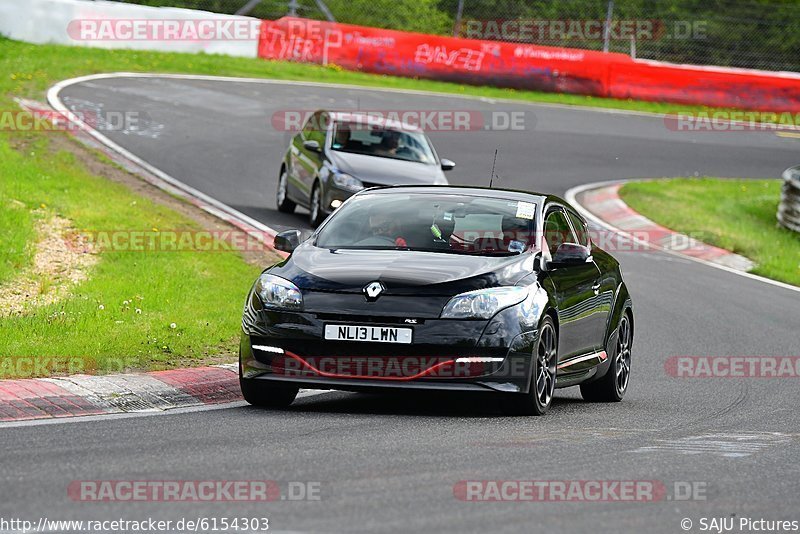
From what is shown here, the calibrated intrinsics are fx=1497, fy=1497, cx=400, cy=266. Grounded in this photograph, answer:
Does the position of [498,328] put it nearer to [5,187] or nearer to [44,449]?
[44,449]

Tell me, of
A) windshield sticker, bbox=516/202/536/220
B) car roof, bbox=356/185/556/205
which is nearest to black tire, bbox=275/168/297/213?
Result: car roof, bbox=356/185/556/205

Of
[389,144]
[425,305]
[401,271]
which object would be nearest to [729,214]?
[389,144]

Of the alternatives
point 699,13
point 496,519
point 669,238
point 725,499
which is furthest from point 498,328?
point 699,13

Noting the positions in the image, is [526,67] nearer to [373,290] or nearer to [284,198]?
[284,198]

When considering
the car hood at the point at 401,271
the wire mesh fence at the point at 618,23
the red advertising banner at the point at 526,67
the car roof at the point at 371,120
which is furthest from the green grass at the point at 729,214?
the car hood at the point at 401,271

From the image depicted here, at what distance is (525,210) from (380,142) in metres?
10.6

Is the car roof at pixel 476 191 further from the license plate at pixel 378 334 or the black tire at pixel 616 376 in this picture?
the license plate at pixel 378 334

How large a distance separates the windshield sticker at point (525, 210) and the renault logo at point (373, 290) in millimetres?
1653

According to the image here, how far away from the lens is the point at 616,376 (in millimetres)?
11414

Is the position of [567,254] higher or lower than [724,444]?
higher

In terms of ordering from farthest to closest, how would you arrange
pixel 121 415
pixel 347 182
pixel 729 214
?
pixel 729 214 < pixel 347 182 < pixel 121 415

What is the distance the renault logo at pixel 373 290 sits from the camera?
9000 mm

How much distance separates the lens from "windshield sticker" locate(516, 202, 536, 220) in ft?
34.0

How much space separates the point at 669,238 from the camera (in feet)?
76.4
